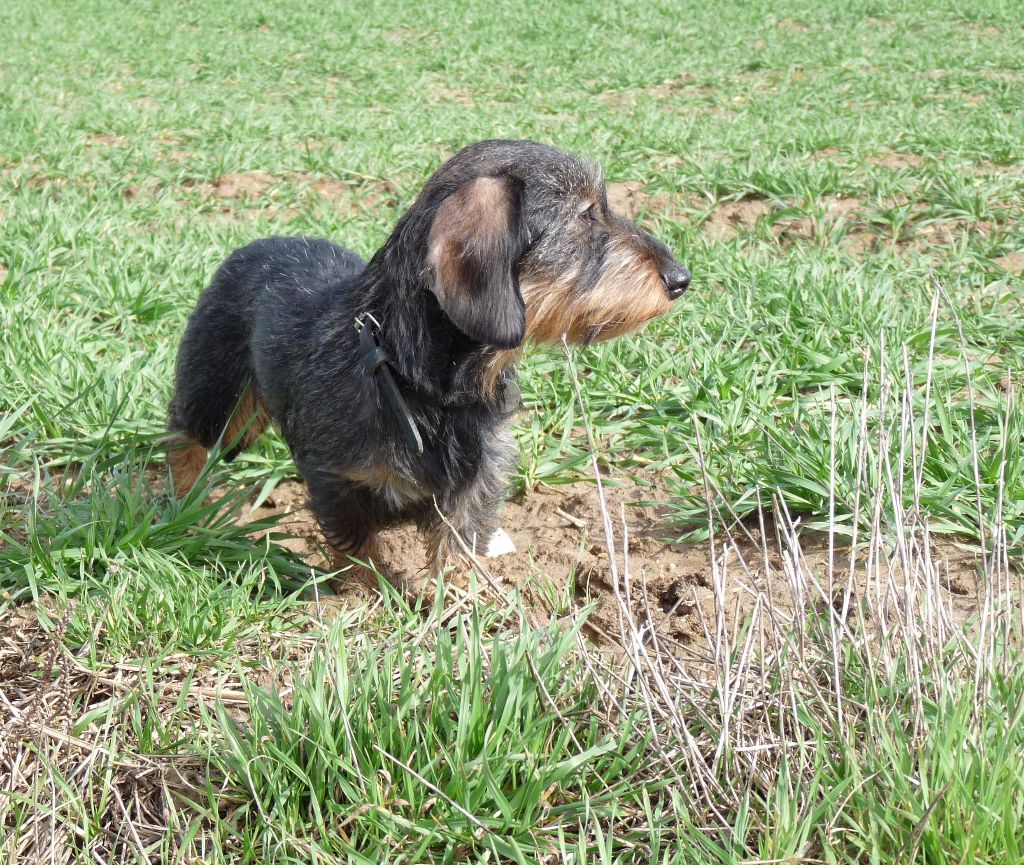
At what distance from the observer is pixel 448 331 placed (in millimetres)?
2760

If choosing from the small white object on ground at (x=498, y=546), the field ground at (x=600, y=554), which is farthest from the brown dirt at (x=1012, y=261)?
the small white object on ground at (x=498, y=546)

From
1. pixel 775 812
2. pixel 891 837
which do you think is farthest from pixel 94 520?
pixel 891 837

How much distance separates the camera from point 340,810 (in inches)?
76.7

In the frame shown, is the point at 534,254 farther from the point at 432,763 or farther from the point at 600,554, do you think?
the point at 432,763

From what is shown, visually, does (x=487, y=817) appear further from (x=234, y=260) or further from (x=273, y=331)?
(x=234, y=260)

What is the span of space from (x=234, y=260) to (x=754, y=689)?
8.79ft

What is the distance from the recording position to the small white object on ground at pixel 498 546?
131 inches

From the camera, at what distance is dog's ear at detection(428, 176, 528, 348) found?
260 centimetres

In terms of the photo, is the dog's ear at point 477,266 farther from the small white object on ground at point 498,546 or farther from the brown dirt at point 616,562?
the small white object on ground at point 498,546

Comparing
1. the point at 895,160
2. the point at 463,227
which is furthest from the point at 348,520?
the point at 895,160

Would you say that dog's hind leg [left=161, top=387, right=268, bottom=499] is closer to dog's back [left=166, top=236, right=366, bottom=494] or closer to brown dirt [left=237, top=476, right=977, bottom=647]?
dog's back [left=166, top=236, right=366, bottom=494]

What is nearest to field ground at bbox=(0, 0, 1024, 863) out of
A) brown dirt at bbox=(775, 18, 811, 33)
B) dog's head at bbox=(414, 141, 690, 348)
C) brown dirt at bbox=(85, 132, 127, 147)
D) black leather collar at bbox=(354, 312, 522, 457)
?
brown dirt at bbox=(85, 132, 127, 147)

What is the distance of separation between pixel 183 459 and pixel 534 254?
1842 millimetres

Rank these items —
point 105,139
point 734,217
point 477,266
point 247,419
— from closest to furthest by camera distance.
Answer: point 477,266
point 247,419
point 734,217
point 105,139
